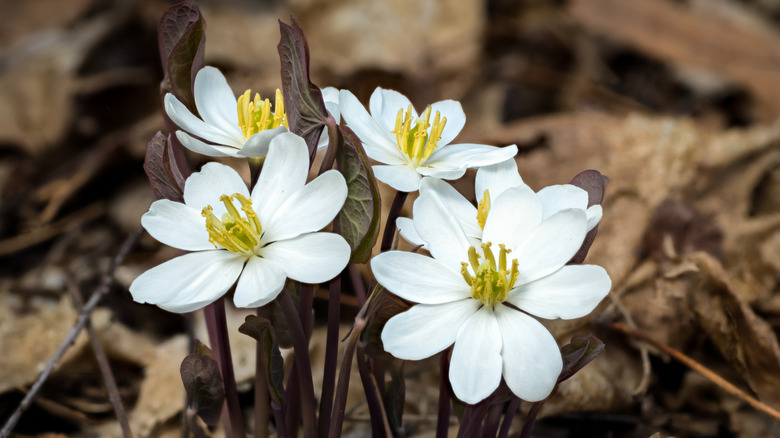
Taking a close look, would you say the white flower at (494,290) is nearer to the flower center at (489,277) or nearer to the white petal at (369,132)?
the flower center at (489,277)

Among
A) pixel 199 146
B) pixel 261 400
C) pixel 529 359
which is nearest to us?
pixel 529 359

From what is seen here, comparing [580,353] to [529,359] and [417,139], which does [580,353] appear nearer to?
[529,359]

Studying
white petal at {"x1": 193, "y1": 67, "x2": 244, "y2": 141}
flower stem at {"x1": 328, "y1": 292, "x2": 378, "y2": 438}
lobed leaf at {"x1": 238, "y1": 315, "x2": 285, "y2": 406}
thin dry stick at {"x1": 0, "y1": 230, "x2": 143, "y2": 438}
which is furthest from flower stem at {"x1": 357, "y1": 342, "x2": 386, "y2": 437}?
thin dry stick at {"x1": 0, "y1": 230, "x2": 143, "y2": 438}

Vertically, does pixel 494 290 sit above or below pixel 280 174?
below

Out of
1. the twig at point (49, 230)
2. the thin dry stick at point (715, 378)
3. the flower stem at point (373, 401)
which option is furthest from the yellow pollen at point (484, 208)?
the twig at point (49, 230)

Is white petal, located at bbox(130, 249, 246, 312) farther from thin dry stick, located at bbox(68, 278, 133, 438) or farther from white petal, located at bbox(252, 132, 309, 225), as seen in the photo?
thin dry stick, located at bbox(68, 278, 133, 438)

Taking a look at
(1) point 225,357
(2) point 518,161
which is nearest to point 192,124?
(1) point 225,357
